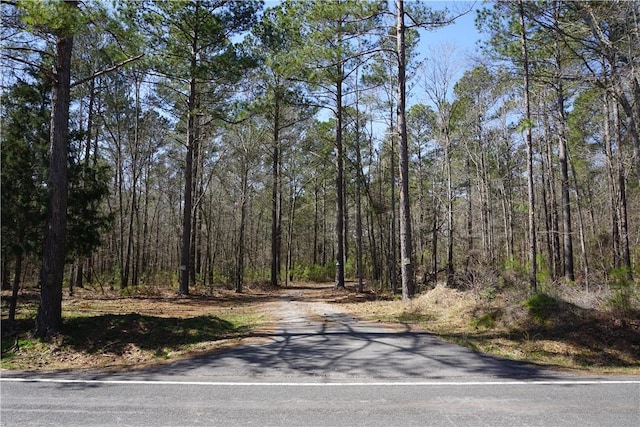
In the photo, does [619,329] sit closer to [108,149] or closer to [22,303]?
[22,303]

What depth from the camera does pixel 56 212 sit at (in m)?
8.75

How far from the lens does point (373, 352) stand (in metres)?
7.70

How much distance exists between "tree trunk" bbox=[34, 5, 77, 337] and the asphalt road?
6.42 ft

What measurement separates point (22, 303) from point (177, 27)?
11.2 metres

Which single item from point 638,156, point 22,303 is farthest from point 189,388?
point 638,156

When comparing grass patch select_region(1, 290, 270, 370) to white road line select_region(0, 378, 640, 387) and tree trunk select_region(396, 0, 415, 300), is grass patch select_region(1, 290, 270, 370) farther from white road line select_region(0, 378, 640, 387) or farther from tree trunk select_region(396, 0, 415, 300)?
tree trunk select_region(396, 0, 415, 300)

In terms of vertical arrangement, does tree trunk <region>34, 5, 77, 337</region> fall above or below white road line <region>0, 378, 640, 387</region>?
above

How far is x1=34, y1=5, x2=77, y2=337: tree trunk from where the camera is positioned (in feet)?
28.2

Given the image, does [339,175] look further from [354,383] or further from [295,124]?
[354,383]

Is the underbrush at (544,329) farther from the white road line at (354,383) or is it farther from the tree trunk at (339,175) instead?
the tree trunk at (339,175)

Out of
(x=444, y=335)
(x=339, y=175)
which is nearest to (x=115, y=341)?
(x=444, y=335)

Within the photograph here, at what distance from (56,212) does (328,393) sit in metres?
7.03

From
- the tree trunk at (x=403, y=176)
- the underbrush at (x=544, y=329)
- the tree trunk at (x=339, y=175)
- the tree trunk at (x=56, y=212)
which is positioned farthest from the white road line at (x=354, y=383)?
the tree trunk at (x=339, y=175)

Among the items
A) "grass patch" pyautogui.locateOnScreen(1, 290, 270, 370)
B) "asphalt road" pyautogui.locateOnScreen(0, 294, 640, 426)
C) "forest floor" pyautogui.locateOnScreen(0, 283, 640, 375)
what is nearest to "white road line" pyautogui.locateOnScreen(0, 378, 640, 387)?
"asphalt road" pyautogui.locateOnScreen(0, 294, 640, 426)
